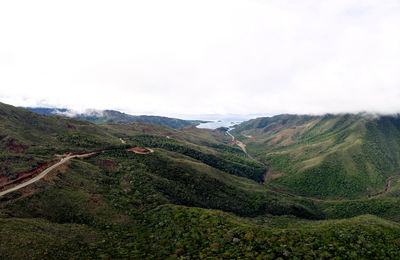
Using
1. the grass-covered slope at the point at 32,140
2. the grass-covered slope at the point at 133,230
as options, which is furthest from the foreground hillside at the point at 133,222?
the grass-covered slope at the point at 32,140

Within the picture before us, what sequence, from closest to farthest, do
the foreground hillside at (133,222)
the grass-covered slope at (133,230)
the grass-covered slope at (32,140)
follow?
the grass-covered slope at (133,230) → the foreground hillside at (133,222) → the grass-covered slope at (32,140)

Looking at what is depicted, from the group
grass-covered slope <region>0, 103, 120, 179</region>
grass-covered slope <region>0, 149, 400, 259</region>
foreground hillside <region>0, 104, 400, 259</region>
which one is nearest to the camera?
grass-covered slope <region>0, 149, 400, 259</region>

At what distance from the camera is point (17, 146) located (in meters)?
93.5

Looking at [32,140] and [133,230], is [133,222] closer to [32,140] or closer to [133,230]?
[133,230]

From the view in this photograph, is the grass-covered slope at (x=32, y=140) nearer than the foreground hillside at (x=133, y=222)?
No

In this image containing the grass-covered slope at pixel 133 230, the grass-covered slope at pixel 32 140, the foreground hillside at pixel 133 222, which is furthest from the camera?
the grass-covered slope at pixel 32 140

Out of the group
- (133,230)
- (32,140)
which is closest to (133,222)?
(133,230)

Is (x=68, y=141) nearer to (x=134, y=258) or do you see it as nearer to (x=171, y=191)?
(x=171, y=191)

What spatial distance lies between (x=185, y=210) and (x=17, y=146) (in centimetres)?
9236

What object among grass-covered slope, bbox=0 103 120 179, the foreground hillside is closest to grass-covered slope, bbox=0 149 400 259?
the foreground hillside

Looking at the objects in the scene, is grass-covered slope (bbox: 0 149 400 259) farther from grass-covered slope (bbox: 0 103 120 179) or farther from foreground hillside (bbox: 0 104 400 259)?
grass-covered slope (bbox: 0 103 120 179)

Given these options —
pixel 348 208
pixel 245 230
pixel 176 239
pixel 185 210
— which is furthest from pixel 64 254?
pixel 348 208

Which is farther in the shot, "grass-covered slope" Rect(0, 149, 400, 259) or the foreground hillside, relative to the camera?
the foreground hillside

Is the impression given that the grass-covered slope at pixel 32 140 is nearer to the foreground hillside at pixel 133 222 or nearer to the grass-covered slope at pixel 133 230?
the foreground hillside at pixel 133 222
